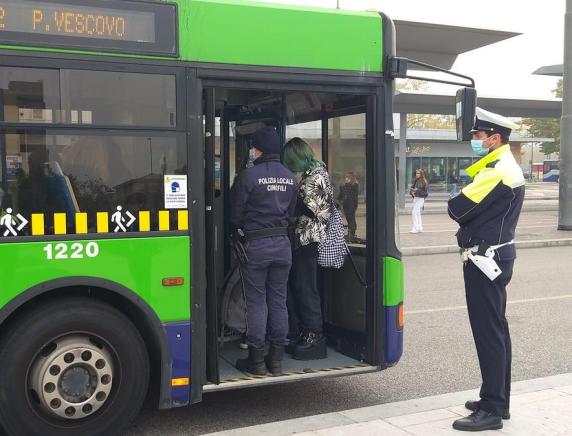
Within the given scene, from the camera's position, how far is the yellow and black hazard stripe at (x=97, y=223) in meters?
3.73

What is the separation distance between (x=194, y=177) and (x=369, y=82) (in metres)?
1.50

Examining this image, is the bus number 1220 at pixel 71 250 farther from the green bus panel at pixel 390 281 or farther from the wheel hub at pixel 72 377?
the green bus panel at pixel 390 281

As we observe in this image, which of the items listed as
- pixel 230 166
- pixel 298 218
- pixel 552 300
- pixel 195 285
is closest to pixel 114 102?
pixel 195 285

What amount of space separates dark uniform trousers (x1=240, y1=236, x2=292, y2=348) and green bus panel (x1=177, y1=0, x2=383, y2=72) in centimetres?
128

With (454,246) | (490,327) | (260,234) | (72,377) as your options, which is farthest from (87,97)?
(454,246)

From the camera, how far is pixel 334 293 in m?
5.50

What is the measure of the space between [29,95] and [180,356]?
1.82 meters

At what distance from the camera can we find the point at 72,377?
12.6ft

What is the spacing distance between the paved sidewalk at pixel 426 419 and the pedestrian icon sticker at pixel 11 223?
5.79ft

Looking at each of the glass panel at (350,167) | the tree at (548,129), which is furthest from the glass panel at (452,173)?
the glass panel at (350,167)

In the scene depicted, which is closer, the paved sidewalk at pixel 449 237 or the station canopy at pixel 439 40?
the paved sidewalk at pixel 449 237

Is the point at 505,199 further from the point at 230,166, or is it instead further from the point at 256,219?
→ the point at 230,166

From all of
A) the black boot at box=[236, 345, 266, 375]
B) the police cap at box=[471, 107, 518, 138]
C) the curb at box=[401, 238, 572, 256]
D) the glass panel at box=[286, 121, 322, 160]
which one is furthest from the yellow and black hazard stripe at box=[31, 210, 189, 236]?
the curb at box=[401, 238, 572, 256]

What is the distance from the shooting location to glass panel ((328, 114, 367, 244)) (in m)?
5.09
